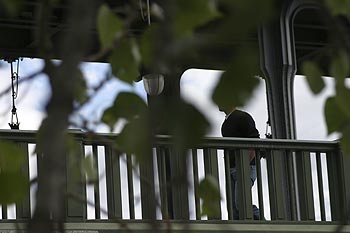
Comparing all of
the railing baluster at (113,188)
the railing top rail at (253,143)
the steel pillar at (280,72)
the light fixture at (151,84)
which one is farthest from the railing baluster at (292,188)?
the railing baluster at (113,188)

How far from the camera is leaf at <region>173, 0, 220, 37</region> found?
93 cm

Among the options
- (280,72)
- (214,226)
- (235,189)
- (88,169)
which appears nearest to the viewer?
(88,169)

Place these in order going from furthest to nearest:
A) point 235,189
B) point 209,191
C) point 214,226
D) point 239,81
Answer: point 235,189 < point 214,226 < point 209,191 < point 239,81

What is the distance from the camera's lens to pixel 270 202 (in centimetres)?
972

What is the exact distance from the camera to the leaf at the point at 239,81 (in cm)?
89

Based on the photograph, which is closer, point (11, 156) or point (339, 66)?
point (339, 66)

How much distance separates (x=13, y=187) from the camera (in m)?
1.20

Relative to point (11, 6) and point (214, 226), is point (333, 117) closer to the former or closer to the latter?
point (11, 6)

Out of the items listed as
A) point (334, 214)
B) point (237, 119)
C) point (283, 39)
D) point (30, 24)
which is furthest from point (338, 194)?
point (30, 24)

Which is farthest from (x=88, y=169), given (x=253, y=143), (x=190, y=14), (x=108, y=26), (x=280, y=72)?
(x=280, y=72)

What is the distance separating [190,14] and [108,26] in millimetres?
401

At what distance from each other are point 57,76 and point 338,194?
9.15m

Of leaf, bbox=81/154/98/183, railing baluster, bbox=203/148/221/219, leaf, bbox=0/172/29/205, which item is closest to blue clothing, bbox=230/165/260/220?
railing baluster, bbox=203/148/221/219

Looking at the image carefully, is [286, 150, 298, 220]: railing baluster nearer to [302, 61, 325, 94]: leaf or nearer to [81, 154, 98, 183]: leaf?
[81, 154, 98, 183]: leaf
